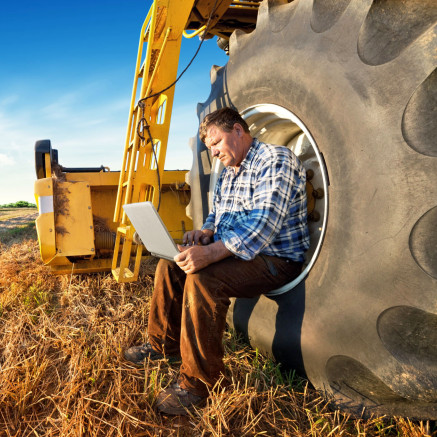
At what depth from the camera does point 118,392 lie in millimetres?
1816

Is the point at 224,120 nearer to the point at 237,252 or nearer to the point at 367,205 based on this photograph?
the point at 237,252

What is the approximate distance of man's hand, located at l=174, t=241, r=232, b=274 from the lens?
1.83 meters

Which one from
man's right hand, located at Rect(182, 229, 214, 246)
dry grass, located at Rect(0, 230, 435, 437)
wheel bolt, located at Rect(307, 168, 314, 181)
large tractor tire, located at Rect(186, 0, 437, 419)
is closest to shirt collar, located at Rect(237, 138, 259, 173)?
large tractor tire, located at Rect(186, 0, 437, 419)

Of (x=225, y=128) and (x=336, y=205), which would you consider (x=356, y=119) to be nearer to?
(x=336, y=205)

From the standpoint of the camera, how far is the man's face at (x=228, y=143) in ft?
7.09

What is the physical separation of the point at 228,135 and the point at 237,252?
675 mm

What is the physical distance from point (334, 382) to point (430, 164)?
3.20 ft

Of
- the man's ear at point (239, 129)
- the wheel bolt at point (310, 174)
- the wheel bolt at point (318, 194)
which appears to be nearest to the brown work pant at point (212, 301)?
the wheel bolt at point (318, 194)

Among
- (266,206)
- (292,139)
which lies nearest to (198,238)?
(266,206)

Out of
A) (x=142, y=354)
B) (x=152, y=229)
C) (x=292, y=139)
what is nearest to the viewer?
(x=152, y=229)

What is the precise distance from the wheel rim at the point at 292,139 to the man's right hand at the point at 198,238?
0.51m

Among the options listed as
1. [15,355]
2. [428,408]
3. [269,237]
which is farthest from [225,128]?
[15,355]

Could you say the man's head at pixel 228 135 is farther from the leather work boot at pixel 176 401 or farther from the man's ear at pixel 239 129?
the leather work boot at pixel 176 401

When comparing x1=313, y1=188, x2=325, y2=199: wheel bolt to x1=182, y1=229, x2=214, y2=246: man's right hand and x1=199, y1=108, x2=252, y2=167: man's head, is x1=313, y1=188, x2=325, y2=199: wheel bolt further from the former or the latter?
x1=182, y1=229, x2=214, y2=246: man's right hand
